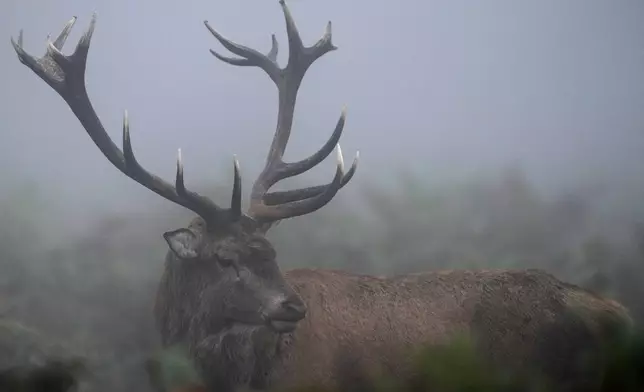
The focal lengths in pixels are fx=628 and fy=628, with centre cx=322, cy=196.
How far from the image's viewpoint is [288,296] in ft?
5.33

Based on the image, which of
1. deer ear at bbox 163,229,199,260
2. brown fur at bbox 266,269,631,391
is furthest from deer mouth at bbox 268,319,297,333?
deer ear at bbox 163,229,199,260

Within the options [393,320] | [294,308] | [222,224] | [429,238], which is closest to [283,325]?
[294,308]

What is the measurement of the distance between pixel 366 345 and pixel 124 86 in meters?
1.07

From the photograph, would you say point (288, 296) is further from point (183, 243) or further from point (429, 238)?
point (429, 238)

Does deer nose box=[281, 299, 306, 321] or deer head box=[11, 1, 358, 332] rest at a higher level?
deer head box=[11, 1, 358, 332]

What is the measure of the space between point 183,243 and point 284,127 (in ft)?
1.74

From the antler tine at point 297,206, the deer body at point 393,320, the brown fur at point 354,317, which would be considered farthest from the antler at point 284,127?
the deer body at point 393,320

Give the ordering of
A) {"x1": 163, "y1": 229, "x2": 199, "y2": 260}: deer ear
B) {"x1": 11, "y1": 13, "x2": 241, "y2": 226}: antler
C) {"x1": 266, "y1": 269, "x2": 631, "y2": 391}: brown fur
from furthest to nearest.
→ {"x1": 266, "y1": 269, "x2": 631, "y2": 391}: brown fur
{"x1": 163, "y1": 229, "x2": 199, "y2": 260}: deer ear
{"x1": 11, "y1": 13, "x2": 241, "y2": 226}: antler

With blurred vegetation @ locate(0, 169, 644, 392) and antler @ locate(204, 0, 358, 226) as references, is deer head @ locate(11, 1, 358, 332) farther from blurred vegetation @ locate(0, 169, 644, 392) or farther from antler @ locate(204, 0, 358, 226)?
blurred vegetation @ locate(0, 169, 644, 392)

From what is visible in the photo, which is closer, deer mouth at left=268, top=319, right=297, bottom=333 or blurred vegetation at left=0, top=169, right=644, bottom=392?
deer mouth at left=268, top=319, right=297, bottom=333

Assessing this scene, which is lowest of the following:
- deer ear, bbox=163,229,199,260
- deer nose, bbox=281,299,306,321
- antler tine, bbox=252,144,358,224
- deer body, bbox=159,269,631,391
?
deer body, bbox=159,269,631,391

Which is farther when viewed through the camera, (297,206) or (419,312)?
(419,312)

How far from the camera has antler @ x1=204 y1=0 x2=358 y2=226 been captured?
1825mm

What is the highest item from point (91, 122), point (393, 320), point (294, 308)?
point (91, 122)
